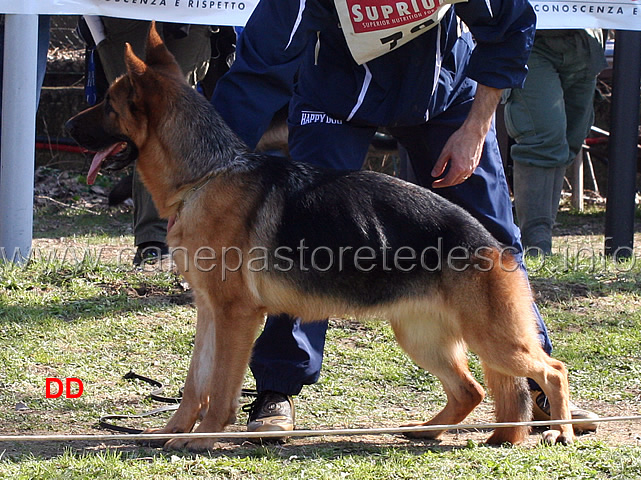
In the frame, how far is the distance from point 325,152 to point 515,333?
1154 mm

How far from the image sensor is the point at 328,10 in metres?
3.80

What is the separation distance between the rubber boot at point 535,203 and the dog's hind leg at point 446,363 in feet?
10.5

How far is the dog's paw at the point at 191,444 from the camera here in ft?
11.4

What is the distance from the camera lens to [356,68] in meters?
3.90

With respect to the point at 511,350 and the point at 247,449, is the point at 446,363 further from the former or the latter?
the point at 247,449

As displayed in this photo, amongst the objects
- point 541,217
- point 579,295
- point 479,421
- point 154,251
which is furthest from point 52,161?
point 479,421

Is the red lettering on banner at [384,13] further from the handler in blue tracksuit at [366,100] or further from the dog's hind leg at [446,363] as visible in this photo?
the dog's hind leg at [446,363]

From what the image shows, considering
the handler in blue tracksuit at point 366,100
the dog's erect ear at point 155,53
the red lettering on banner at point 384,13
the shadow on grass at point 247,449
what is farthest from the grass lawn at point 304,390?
the red lettering on banner at point 384,13

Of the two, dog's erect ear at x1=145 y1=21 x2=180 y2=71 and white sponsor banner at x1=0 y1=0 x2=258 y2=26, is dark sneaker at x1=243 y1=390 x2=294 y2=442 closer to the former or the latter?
dog's erect ear at x1=145 y1=21 x2=180 y2=71

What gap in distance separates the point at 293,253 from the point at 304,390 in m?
1.12

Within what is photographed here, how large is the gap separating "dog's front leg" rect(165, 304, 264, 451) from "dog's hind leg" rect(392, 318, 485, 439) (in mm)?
704

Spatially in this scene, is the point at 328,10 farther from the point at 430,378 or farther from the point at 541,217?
the point at 541,217

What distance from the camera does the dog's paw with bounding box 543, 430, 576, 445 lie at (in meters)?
3.60

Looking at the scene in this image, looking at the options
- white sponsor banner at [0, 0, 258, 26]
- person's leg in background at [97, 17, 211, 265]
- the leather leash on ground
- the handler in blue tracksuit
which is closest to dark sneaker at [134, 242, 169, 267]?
person's leg in background at [97, 17, 211, 265]
